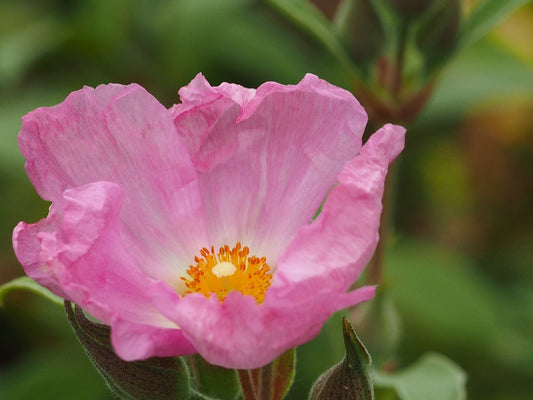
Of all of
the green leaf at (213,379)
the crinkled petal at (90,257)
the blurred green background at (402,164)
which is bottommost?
the blurred green background at (402,164)

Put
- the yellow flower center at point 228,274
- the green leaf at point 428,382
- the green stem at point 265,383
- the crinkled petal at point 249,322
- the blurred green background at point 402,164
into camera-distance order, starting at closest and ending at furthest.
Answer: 1. the crinkled petal at point 249,322
2. the green stem at point 265,383
3. the yellow flower center at point 228,274
4. the green leaf at point 428,382
5. the blurred green background at point 402,164

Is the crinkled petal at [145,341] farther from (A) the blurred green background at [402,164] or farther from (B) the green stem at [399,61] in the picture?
(A) the blurred green background at [402,164]

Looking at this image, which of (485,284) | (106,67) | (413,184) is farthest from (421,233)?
(106,67)

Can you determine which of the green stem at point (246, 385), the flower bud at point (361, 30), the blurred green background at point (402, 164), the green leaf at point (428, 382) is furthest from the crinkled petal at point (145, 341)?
the blurred green background at point (402, 164)

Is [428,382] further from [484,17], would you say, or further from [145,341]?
[145,341]

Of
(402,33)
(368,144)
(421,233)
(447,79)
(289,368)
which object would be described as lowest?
(421,233)

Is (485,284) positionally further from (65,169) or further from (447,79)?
(65,169)

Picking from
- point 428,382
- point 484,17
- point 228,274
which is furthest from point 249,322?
point 484,17
